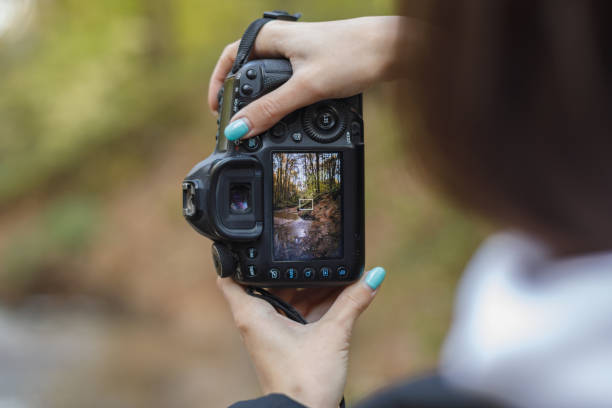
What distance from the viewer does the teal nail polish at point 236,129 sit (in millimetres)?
1093

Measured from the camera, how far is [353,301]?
1.06 meters

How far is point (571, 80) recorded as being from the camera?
0.46 m

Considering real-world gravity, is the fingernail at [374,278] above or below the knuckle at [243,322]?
above

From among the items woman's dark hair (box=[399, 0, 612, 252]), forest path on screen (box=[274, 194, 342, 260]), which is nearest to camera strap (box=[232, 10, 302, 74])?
forest path on screen (box=[274, 194, 342, 260])

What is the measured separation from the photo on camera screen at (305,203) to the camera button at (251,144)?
38 mm

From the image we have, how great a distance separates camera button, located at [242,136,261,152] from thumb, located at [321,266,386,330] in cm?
32

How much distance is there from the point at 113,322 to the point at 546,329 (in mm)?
6008

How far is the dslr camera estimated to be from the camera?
3.69ft

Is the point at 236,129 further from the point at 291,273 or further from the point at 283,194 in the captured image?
the point at 291,273

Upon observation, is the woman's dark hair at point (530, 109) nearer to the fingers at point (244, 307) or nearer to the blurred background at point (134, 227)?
the fingers at point (244, 307)

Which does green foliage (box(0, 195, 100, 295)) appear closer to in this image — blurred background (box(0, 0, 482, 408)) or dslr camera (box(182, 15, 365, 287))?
blurred background (box(0, 0, 482, 408))

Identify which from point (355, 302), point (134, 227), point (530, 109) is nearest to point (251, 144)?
point (355, 302)

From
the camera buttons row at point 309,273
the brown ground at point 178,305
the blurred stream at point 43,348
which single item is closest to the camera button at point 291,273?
the camera buttons row at point 309,273

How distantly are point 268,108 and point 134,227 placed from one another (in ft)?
20.7
